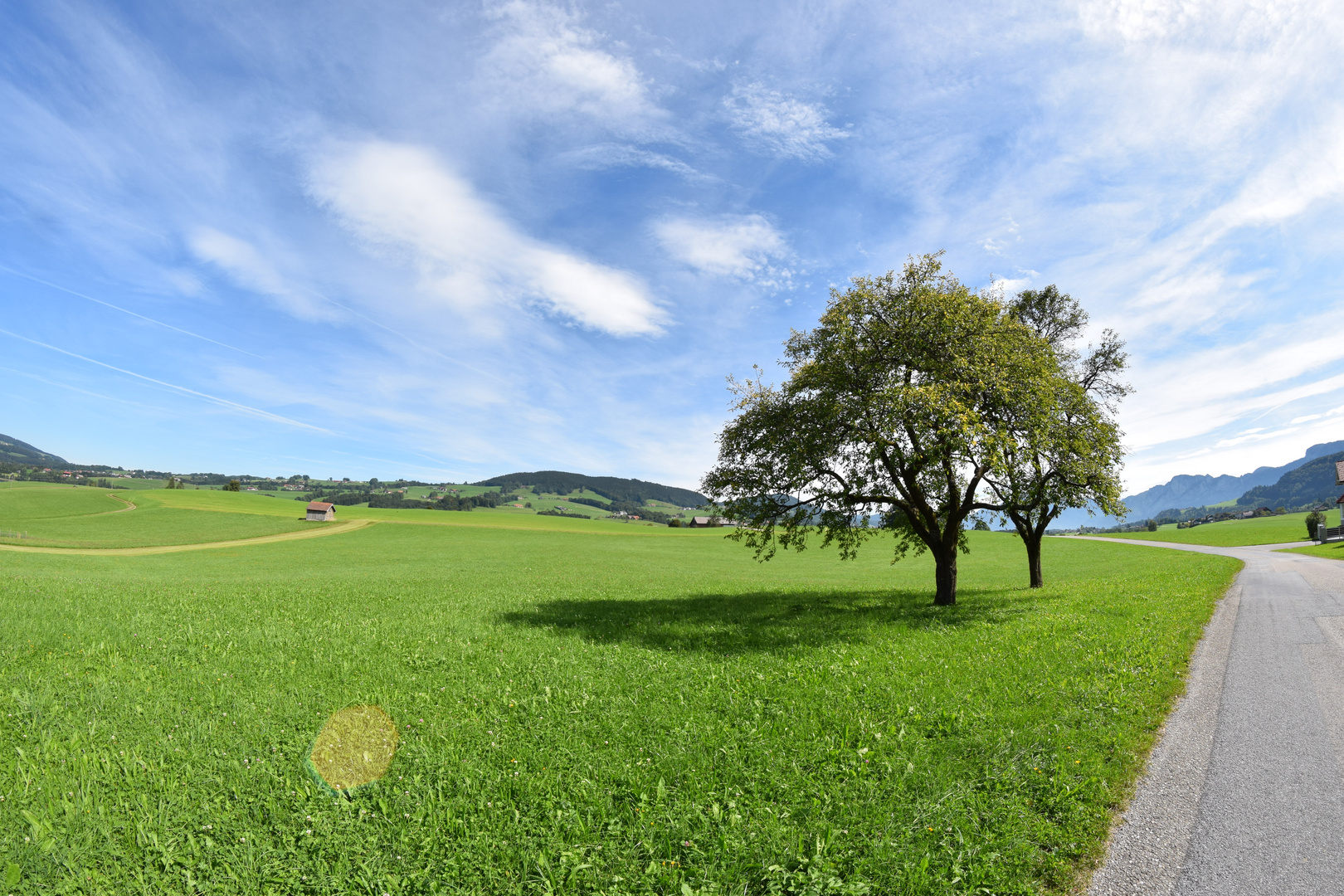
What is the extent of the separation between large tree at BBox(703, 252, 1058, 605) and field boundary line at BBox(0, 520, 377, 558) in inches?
2113

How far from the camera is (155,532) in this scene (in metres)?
64.5

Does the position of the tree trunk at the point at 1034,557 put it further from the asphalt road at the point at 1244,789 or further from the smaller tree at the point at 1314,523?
the smaller tree at the point at 1314,523

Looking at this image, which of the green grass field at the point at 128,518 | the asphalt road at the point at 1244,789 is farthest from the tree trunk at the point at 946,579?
the green grass field at the point at 128,518

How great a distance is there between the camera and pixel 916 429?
60.3ft

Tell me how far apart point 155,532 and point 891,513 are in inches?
3238

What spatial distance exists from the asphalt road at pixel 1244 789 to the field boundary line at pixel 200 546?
62615 mm

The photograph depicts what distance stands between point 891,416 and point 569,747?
13692mm

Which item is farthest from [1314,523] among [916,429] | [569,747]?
[569,747]

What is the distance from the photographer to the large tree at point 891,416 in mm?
17672

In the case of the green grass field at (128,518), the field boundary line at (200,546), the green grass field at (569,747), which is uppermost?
the green grass field at (569,747)

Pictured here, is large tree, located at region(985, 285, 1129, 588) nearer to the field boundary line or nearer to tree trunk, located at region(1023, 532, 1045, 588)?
tree trunk, located at region(1023, 532, 1045, 588)

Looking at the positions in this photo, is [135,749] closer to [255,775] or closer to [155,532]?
[255,775]

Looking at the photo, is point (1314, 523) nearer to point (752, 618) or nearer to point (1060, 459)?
point (1060, 459)

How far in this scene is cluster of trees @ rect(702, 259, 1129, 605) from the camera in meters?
17.9
